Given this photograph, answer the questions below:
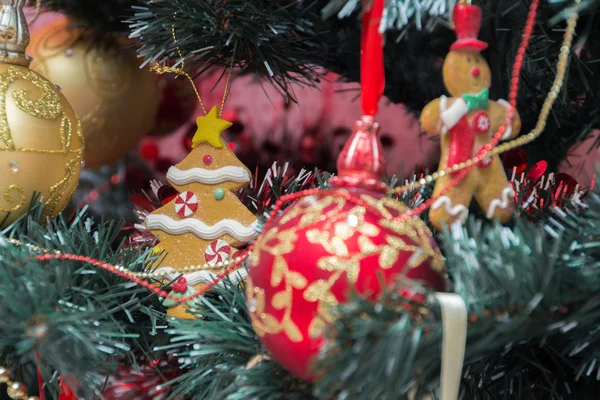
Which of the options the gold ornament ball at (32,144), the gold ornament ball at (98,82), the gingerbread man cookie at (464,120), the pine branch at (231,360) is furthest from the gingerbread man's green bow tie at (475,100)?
the gold ornament ball at (98,82)

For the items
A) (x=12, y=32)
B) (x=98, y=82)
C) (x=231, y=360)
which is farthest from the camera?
(x=98, y=82)

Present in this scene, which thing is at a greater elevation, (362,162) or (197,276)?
(362,162)

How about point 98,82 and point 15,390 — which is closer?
point 15,390

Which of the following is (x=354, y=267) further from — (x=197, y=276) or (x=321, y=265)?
(x=197, y=276)

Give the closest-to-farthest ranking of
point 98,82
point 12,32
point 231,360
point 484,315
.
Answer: point 484,315, point 231,360, point 12,32, point 98,82

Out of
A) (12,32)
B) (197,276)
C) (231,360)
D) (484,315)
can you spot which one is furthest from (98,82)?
(484,315)

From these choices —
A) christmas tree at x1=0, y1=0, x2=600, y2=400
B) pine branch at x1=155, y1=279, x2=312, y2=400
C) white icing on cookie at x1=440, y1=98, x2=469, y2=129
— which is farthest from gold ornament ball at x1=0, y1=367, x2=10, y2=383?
white icing on cookie at x1=440, y1=98, x2=469, y2=129

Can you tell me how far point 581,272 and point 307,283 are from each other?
14 centimetres

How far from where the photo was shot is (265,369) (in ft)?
1.38

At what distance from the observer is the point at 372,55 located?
404 mm

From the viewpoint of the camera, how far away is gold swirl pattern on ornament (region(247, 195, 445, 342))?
1.15ft

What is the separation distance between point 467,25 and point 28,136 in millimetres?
359

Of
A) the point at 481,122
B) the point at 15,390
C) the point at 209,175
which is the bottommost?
the point at 15,390

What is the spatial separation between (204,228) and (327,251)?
0.90 ft
